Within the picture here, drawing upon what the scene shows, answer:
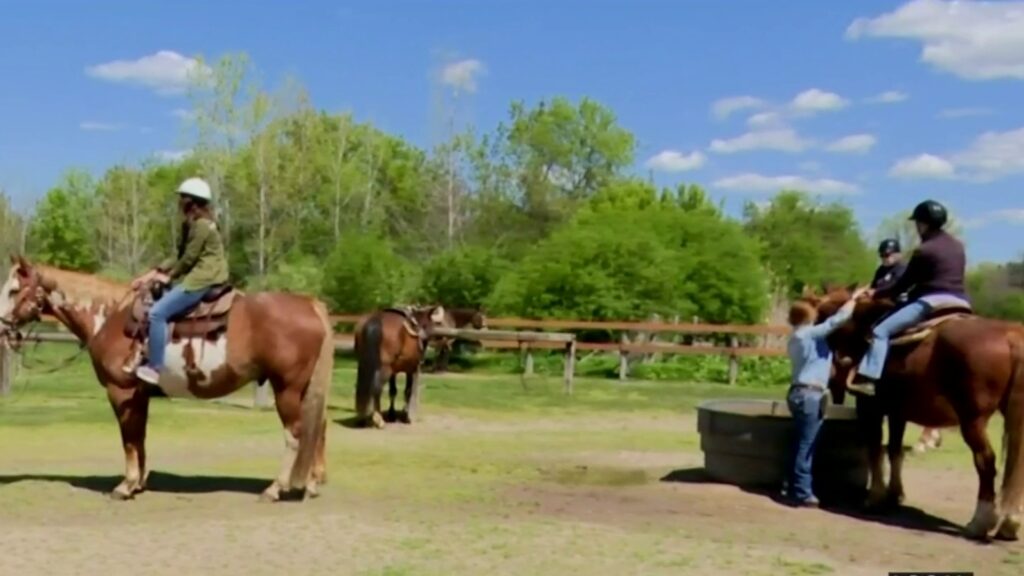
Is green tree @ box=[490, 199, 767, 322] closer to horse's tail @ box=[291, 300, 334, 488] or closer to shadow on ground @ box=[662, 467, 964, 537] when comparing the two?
shadow on ground @ box=[662, 467, 964, 537]

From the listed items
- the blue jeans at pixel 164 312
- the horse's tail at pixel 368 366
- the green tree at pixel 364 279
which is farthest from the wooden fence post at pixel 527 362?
the blue jeans at pixel 164 312

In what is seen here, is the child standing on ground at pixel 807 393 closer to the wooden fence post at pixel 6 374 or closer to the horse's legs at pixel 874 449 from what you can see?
the horse's legs at pixel 874 449

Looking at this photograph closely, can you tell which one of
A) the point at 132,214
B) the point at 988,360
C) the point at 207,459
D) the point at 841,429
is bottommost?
the point at 207,459

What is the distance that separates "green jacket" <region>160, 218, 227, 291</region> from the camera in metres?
9.20

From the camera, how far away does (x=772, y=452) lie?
10.1m

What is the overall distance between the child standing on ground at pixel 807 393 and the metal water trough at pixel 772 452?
0.36 meters

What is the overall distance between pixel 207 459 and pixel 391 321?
13.8 ft

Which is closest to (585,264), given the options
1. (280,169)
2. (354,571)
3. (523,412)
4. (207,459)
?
(523,412)

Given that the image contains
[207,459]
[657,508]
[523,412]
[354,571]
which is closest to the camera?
[354,571]

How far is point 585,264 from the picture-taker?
98.5 feet

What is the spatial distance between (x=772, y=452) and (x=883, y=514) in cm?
115

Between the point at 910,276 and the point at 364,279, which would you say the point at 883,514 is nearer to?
the point at 910,276

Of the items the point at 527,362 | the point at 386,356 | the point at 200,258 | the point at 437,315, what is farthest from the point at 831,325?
the point at 527,362

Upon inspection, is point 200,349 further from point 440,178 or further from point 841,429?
point 440,178
